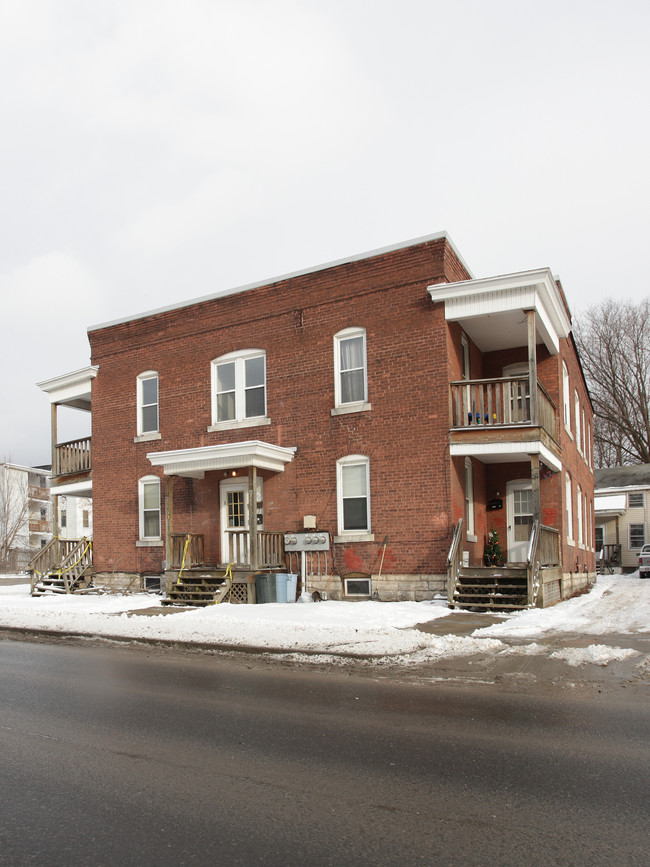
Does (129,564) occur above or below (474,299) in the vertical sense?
below

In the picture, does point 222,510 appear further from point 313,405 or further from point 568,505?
point 568,505

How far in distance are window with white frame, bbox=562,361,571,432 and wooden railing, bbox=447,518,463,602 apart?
6.69m

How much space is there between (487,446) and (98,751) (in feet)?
41.1

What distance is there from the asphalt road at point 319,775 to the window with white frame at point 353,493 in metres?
9.86

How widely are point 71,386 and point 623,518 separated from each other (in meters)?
30.8

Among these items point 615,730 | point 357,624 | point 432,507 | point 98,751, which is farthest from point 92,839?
point 432,507

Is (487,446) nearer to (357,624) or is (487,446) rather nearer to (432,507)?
(432,507)

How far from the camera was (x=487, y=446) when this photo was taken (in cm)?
1695

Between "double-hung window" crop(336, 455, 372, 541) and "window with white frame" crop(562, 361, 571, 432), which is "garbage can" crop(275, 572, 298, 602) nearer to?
"double-hung window" crop(336, 455, 372, 541)

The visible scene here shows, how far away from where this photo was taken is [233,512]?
2031 cm

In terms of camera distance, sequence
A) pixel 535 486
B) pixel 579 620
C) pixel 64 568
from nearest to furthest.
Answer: pixel 579 620, pixel 535 486, pixel 64 568

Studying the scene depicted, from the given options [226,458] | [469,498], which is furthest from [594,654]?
[226,458]

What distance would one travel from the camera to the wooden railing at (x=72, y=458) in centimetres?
2427

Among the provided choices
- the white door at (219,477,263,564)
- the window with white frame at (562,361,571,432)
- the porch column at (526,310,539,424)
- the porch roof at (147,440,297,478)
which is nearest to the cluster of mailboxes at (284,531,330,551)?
the white door at (219,477,263,564)
